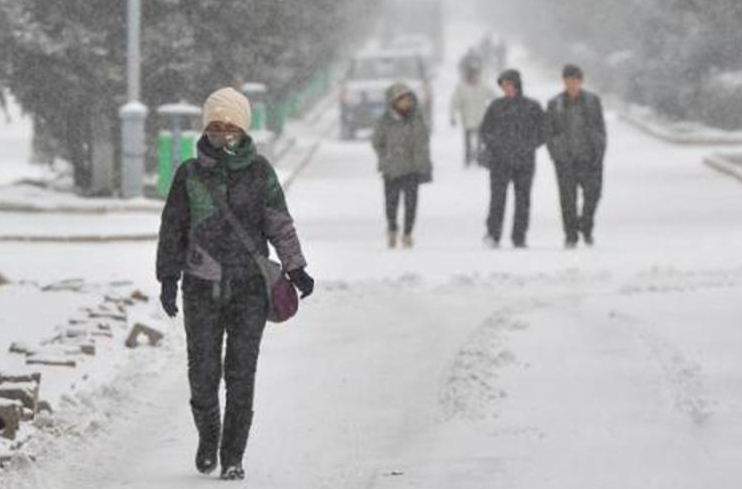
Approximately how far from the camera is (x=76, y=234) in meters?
19.1

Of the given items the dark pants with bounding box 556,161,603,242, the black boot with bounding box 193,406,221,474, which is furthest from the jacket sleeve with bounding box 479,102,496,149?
the black boot with bounding box 193,406,221,474

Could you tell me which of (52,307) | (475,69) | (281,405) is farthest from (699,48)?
(281,405)

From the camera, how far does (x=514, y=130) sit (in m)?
18.1

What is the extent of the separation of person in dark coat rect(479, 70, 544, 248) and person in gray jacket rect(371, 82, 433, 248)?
562 mm

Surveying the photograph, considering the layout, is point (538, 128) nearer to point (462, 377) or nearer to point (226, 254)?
point (462, 377)

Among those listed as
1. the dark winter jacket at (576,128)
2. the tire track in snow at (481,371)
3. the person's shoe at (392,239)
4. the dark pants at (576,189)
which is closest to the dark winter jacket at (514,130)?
the dark winter jacket at (576,128)

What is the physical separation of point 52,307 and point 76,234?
5.22 meters

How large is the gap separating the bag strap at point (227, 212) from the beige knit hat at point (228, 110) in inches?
8.3

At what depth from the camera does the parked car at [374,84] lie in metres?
40.9

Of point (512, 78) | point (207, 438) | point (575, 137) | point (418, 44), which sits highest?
point (512, 78)

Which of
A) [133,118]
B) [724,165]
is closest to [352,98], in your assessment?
[724,165]

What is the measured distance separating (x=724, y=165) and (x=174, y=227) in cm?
2190

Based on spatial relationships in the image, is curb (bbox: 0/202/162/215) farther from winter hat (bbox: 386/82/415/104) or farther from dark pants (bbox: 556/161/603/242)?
dark pants (bbox: 556/161/603/242)

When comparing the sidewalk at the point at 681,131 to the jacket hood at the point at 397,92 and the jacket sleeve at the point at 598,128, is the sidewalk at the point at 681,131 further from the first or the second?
the jacket hood at the point at 397,92
